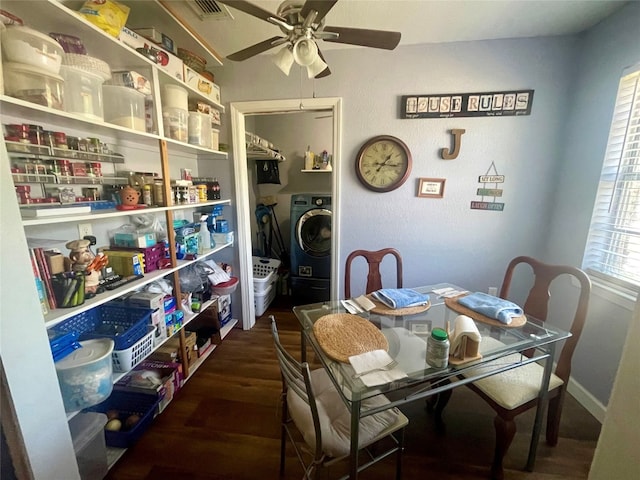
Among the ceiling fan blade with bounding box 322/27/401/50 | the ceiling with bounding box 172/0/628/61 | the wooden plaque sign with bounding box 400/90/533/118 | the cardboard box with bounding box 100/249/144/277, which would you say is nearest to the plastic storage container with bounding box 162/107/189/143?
the ceiling with bounding box 172/0/628/61

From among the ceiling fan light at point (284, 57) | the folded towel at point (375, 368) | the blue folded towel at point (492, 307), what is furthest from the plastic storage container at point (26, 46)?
the blue folded towel at point (492, 307)

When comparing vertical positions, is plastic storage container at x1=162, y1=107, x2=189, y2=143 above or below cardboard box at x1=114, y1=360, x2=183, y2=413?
above

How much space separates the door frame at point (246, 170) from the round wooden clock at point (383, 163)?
22cm

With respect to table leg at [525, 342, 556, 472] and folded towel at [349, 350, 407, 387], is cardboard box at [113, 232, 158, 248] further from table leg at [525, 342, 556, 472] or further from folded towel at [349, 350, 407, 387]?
table leg at [525, 342, 556, 472]

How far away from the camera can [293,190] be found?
3.75m

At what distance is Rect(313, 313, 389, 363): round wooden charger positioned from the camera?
1062 millimetres

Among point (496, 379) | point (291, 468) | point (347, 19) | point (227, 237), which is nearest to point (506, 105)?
point (347, 19)

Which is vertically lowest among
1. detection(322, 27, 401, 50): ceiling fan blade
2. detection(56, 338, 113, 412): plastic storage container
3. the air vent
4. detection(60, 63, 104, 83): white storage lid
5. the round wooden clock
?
detection(56, 338, 113, 412): plastic storage container

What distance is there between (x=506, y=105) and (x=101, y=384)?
3044 mm

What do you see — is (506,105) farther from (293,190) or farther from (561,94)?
(293,190)

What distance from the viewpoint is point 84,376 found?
3.46 feet

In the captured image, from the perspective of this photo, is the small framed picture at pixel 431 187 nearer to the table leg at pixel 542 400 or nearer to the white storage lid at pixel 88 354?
the table leg at pixel 542 400

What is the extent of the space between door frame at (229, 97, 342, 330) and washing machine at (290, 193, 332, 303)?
71cm

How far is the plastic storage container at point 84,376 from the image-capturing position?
1031mm
